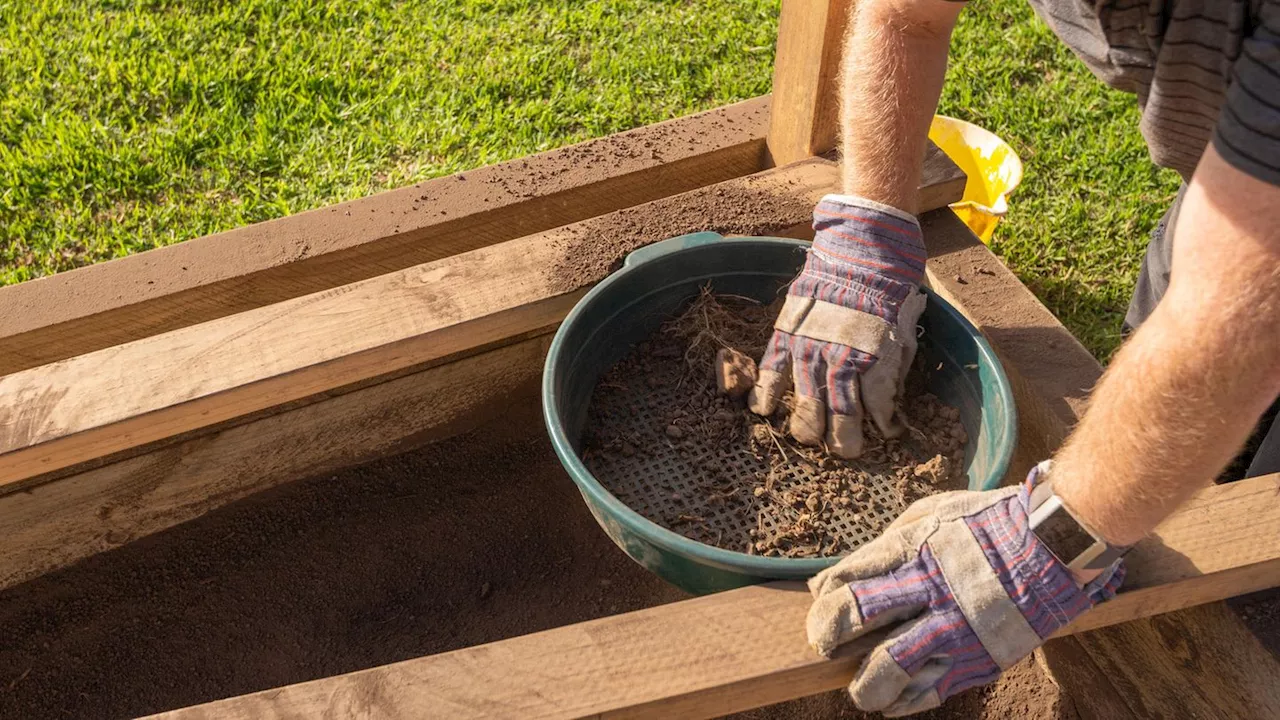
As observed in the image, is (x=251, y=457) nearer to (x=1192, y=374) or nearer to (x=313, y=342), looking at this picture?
(x=313, y=342)

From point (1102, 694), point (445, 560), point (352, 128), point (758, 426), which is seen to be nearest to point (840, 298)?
point (758, 426)

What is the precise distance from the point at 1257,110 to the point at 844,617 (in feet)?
2.62

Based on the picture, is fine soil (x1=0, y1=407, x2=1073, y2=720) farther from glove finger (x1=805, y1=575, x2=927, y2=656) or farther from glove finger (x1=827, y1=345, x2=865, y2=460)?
glove finger (x1=805, y1=575, x2=927, y2=656)

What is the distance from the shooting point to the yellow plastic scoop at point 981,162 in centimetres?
287

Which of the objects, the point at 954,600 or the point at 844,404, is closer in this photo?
the point at 954,600

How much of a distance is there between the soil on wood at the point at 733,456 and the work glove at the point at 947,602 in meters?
0.29

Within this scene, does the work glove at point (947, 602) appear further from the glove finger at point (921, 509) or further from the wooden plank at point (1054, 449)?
the wooden plank at point (1054, 449)

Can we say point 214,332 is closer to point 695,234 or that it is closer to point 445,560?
point 445,560

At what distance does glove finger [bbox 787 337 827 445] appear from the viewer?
1.79 meters

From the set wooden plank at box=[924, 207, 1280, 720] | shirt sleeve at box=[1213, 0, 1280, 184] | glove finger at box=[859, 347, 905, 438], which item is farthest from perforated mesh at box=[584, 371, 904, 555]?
shirt sleeve at box=[1213, 0, 1280, 184]

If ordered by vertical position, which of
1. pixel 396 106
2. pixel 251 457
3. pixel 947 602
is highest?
pixel 947 602

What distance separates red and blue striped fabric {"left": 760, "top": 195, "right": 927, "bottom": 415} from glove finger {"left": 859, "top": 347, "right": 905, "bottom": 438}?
2 centimetres

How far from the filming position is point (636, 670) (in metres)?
1.42

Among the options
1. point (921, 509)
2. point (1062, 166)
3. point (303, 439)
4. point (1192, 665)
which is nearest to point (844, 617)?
point (921, 509)
